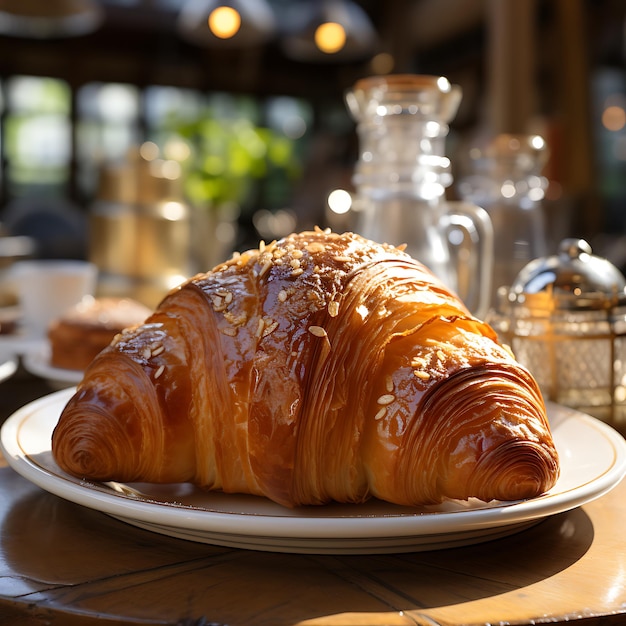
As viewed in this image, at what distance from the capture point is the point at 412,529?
1.80 feet

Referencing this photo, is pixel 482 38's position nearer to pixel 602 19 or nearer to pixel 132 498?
pixel 602 19

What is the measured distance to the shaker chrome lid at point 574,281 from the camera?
94 centimetres

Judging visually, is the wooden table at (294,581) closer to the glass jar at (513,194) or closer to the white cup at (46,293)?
the glass jar at (513,194)

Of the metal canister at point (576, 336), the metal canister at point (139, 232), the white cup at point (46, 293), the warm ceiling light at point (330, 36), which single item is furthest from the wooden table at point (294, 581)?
the warm ceiling light at point (330, 36)

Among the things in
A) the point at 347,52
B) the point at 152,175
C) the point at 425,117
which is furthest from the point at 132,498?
the point at 347,52

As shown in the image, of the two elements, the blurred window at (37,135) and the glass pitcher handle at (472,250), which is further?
the blurred window at (37,135)

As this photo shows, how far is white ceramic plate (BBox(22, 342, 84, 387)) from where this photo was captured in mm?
1131

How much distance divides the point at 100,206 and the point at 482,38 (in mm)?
6428

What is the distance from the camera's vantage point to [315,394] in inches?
25.4

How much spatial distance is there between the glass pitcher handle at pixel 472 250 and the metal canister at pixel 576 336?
11 centimetres

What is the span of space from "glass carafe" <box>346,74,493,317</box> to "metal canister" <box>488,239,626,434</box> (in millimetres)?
120

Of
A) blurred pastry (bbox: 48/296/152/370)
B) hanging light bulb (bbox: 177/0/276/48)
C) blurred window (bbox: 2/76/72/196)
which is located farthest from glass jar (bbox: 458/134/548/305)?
blurred window (bbox: 2/76/72/196)

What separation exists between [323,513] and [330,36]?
5.04 meters

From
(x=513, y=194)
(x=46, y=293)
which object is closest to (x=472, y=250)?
(x=513, y=194)
